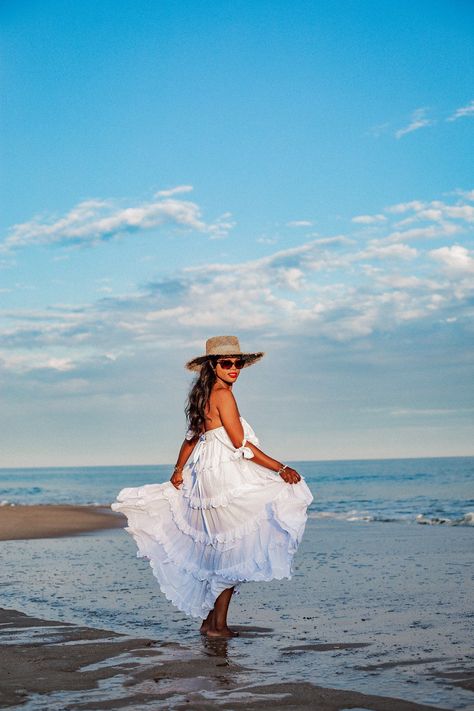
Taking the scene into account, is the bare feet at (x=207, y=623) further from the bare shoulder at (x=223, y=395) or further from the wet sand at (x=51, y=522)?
the wet sand at (x=51, y=522)

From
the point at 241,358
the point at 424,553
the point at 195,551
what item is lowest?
the point at 424,553

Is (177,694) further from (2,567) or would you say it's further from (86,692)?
(2,567)

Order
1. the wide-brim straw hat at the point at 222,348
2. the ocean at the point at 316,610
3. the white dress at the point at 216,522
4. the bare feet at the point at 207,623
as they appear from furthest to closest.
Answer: the wide-brim straw hat at the point at 222,348 → the bare feet at the point at 207,623 → the white dress at the point at 216,522 → the ocean at the point at 316,610

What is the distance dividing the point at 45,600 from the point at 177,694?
395 centimetres

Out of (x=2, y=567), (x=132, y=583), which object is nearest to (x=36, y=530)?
(x=2, y=567)

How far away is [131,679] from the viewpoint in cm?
534

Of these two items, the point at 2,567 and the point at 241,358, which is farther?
the point at 2,567

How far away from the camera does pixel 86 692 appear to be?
5.04 metres

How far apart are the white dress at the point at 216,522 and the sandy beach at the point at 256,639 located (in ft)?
1.61

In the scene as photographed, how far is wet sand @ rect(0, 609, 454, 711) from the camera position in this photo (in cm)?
474

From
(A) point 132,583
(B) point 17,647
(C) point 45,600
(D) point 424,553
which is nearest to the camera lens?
(B) point 17,647

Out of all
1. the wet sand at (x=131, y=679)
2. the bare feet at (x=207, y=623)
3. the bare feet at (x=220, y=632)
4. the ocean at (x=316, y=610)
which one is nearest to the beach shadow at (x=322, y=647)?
the ocean at (x=316, y=610)

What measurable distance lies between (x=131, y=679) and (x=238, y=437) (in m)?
2.14

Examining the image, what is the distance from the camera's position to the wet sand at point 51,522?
53.6ft
